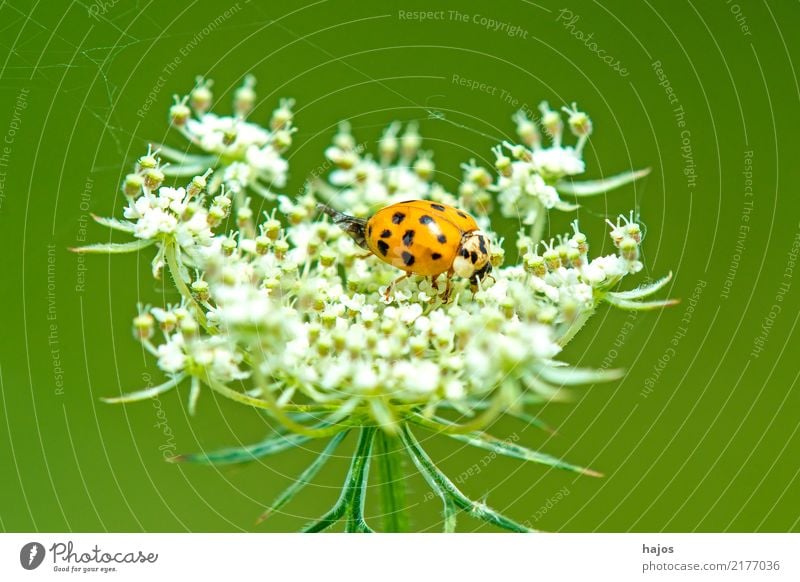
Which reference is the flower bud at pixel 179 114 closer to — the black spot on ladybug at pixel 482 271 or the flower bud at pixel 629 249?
the black spot on ladybug at pixel 482 271

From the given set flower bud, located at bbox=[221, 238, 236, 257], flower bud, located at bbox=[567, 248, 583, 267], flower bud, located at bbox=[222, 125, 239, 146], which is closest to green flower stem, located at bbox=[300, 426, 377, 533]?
flower bud, located at bbox=[221, 238, 236, 257]

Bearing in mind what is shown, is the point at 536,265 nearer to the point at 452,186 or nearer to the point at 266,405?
the point at 452,186

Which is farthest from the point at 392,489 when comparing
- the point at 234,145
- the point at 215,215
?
the point at 234,145

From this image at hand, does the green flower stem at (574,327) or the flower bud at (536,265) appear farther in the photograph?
the flower bud at (536,265)

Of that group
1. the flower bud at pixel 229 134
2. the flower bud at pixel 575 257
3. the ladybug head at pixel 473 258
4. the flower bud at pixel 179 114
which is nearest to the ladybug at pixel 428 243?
the ladybug head at pixel 473 258

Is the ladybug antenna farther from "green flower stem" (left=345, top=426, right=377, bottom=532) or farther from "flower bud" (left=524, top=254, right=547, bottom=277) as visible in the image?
"green flower stem" (left=345, top=426, right=377, bottom=532)

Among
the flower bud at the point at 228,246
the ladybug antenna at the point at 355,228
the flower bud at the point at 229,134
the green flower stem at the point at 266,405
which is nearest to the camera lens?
the green flower stem at the point at 266,405

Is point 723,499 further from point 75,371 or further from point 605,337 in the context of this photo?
point 75,371
